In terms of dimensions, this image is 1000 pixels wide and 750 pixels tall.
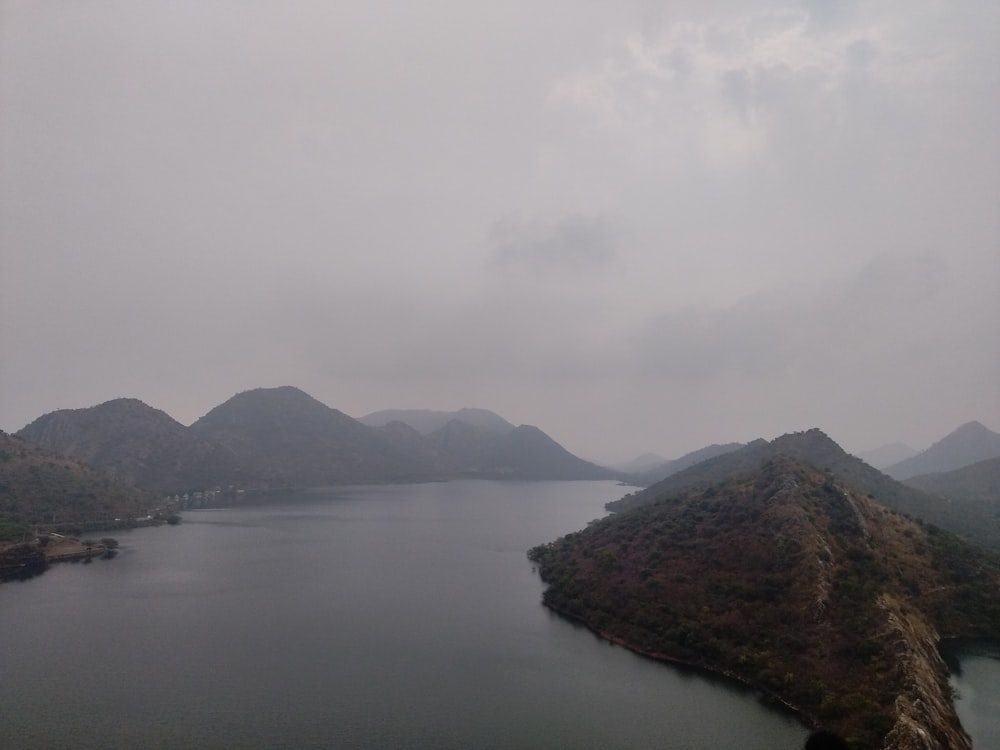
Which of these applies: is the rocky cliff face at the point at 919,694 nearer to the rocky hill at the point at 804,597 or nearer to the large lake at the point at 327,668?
the rocky hill at the point at 804,597

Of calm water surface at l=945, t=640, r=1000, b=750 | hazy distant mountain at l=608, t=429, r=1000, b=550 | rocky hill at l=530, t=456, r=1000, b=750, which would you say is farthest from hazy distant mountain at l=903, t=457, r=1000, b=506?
calm water surface at l=945, t=640, r=1000, b=750

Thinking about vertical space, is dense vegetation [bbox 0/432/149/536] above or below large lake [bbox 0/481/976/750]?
above

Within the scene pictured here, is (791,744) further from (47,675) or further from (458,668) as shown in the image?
(47,675)

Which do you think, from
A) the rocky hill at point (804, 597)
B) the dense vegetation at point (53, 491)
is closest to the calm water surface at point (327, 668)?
the rocky hill at point (804, 597)

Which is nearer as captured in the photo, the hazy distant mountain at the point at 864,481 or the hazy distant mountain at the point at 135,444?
the hazy distant mountain at the point at 864,481

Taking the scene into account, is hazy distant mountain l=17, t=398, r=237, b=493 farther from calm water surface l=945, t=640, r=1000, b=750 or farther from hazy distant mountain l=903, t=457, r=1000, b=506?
hazy distant mountain l=903, t=457, r=1000, b=506

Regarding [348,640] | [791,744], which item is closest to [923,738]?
[791,744]
